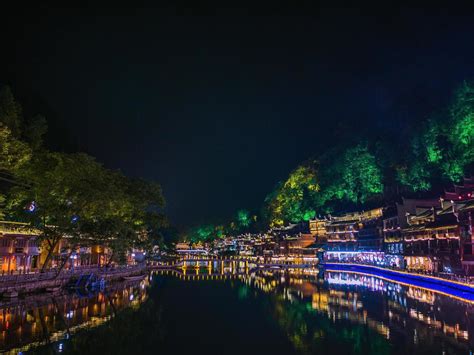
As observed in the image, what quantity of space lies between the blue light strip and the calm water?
1.93 metres

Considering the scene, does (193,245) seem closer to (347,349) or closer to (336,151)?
(336,151)

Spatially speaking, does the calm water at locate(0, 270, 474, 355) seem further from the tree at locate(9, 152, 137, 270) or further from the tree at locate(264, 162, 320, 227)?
the tree at locate(264, 162, 320, 227)

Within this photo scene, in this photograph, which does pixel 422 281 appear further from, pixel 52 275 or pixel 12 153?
pixel 12 153

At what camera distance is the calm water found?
2431 centimetres

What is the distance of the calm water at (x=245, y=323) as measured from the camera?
24.3 m

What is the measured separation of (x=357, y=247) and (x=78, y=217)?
65.6 m

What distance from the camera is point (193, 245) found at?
197 m

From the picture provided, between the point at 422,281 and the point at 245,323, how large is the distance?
29610 millimetres

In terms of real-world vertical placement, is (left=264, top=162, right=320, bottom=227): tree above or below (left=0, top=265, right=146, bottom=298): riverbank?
above

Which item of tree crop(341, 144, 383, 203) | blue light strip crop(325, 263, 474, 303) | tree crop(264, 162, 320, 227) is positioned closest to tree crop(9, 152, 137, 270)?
blue light strip crop(325, 263, 474, 303)

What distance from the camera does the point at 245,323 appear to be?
3275 cm

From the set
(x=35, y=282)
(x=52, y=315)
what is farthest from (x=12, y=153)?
(x=52, y=315)

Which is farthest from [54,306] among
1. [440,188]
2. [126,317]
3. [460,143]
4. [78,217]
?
[440,188]

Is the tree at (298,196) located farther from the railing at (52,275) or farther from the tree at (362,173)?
the railing at (52,275)
